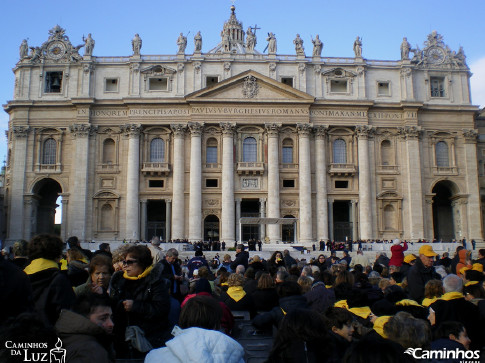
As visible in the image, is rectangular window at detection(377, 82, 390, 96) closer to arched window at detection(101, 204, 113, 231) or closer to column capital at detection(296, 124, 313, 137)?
column capital at detection(296, 124, 313, 137)

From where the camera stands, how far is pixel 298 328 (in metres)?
5.00

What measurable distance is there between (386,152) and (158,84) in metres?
23.1

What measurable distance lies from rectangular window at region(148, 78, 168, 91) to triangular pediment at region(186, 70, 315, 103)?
3682mm

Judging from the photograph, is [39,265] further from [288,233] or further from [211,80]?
[211,80]

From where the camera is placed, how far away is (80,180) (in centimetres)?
4606

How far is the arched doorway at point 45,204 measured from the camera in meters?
47.8

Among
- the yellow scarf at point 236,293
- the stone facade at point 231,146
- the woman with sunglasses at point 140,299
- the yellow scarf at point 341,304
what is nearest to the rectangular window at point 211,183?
the stone facade at point 231,146

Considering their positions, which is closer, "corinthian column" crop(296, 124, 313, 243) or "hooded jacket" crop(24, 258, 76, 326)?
"hooded jacket" crop(24, 258, 76, 326)

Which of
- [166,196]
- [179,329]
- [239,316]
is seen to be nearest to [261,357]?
[239,316]

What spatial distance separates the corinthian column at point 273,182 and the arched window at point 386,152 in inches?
408

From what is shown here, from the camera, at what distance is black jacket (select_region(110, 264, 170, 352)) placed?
5957 mm

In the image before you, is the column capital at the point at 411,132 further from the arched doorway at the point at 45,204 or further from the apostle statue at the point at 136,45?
the arched doorway at the point at 45,204

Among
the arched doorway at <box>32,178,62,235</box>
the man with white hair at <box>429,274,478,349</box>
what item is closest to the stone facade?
the arched doorway at <box>32,178,62,235</box>

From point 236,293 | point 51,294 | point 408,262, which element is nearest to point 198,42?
point 408,262
